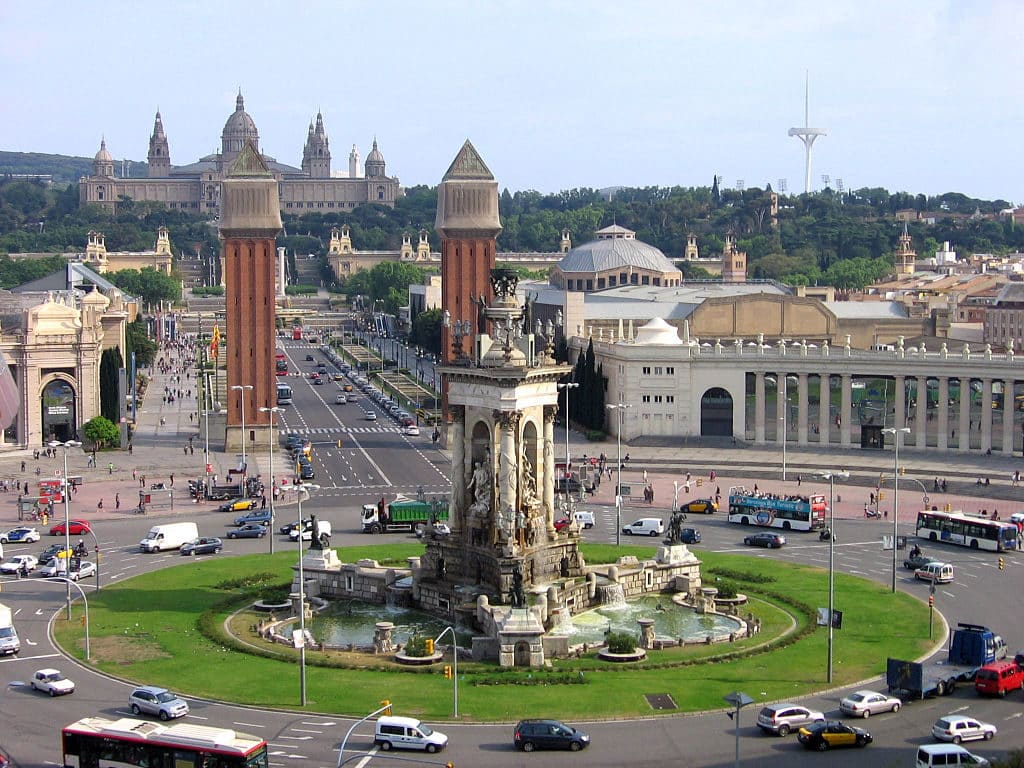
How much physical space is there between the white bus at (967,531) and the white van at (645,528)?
14.0m

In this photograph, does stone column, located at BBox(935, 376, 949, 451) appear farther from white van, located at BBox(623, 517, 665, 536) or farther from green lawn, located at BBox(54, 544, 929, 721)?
green lawn, located at BBox(54, 544, 929, 721)

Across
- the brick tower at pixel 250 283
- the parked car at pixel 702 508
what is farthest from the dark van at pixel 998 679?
the brick tower at pixel 250 283

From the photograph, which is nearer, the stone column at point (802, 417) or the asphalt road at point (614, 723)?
the asphalt road at point (614, 723)

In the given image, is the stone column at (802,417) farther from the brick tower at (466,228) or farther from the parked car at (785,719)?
the parked car at (785,719)

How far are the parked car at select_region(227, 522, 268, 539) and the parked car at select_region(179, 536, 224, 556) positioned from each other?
4444 mm

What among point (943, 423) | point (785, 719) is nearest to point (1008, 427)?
point (943, 423)

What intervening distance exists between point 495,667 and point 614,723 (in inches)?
307

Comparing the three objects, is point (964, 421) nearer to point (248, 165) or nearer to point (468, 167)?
point (468, 167)

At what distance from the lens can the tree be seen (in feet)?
390

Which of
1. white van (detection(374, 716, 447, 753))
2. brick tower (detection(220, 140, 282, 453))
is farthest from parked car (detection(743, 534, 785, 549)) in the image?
brick tower (detection(220, 140, 282, 453))

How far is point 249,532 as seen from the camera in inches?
3472

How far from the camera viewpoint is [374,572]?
70.3 m

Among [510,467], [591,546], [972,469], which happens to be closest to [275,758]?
[510,467]

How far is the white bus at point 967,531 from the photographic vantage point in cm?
8206
